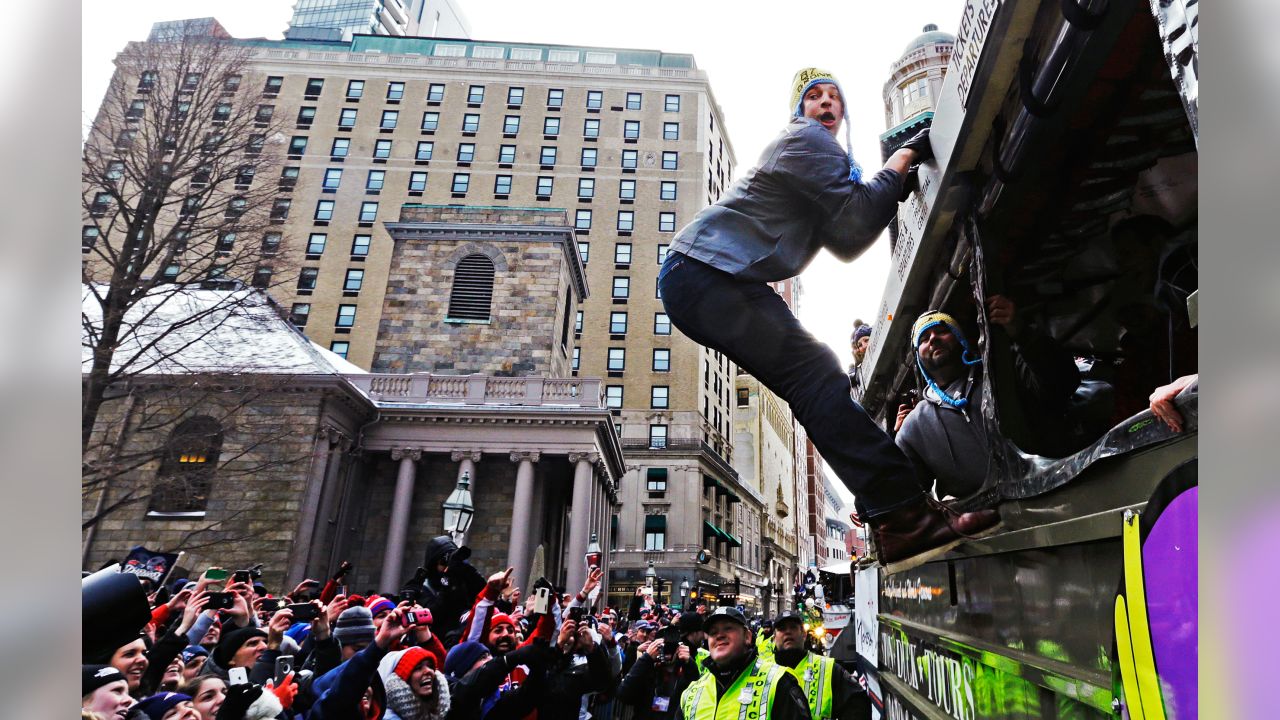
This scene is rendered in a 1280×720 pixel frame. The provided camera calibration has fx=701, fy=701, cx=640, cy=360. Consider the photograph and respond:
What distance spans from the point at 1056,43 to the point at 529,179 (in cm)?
5380

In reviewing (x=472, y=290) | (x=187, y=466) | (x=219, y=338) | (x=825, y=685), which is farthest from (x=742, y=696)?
(x=472, y=290)

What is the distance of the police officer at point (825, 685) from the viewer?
208 inches

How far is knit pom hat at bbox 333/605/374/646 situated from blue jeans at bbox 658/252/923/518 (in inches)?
134

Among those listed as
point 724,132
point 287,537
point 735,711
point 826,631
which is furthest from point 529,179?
point 735,711

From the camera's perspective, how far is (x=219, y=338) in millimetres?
22266

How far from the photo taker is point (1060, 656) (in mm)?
2098

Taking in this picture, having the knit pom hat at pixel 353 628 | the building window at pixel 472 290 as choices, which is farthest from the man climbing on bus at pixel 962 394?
the building window at pixel 472 290

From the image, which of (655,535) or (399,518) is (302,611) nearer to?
(399,518)

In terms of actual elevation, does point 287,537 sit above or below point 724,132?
below

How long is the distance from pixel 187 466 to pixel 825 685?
18.8 meters

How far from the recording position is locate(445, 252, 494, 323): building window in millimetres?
30562

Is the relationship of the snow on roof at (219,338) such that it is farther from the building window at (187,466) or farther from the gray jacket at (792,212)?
the gray jacket at (792,212)
